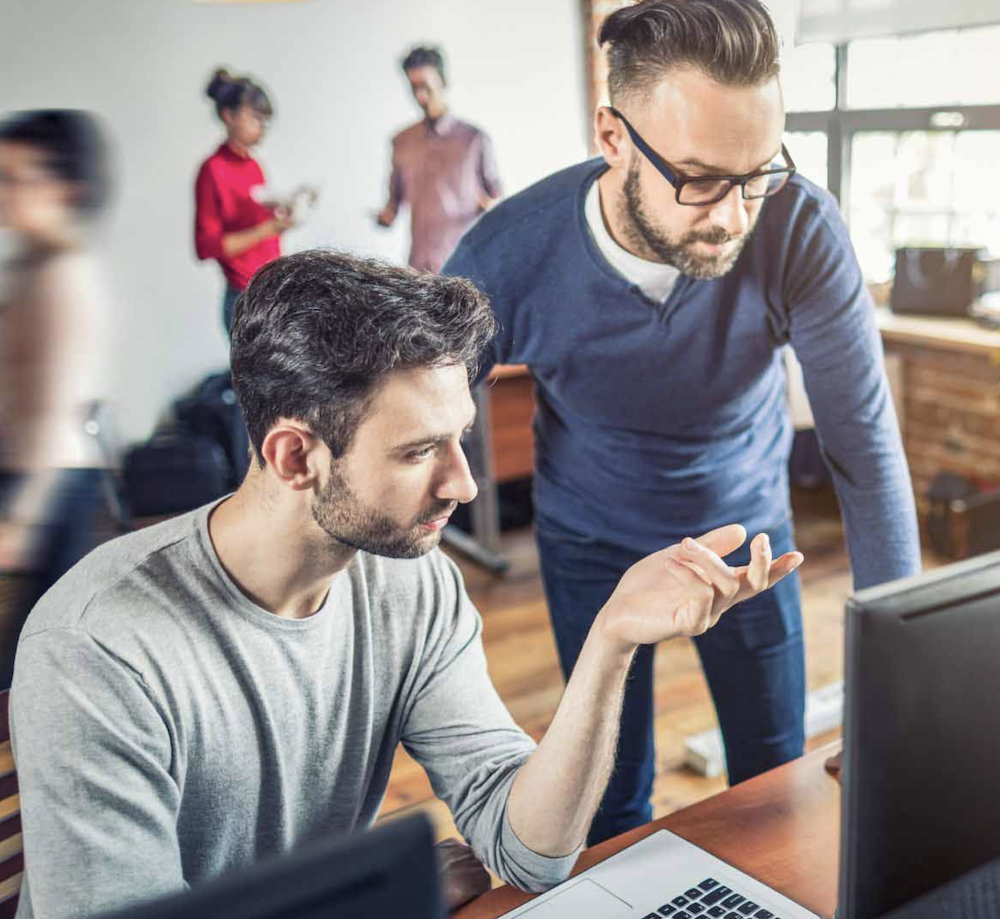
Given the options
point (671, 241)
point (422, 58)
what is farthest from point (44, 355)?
point (422, 58)

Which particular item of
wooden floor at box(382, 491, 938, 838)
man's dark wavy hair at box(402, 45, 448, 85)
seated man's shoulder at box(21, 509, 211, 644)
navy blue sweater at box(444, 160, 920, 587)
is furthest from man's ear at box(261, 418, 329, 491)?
man's dark wavy hair at box(402, 45, 448, 85)

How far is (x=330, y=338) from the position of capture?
3.19 ft

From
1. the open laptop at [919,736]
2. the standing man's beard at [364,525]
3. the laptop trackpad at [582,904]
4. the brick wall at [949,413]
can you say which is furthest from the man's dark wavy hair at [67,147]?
the brick wall at [949,413]

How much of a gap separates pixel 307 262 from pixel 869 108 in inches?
122

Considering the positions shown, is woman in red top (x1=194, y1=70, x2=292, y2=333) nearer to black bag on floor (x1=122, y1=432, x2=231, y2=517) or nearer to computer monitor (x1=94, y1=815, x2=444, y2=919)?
black bag on floor (x1=122, y1=432, x2=231, y2=517)

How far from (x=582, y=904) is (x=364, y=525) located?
1.22 feet

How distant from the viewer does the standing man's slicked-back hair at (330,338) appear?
0.97 m

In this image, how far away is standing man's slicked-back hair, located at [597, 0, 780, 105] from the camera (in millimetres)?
1232

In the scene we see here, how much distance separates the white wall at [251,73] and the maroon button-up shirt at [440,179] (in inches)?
2.3

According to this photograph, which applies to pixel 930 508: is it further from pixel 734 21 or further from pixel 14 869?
pixel 14 869

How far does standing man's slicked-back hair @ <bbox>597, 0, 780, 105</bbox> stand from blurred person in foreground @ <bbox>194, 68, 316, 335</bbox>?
7.78 ft

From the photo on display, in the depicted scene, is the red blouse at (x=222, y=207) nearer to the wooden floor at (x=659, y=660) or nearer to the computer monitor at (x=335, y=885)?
the wooden floor at (x=659, y=660)

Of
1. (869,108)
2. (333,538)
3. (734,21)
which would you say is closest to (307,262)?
(333,538)

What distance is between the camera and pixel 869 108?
143 inches
